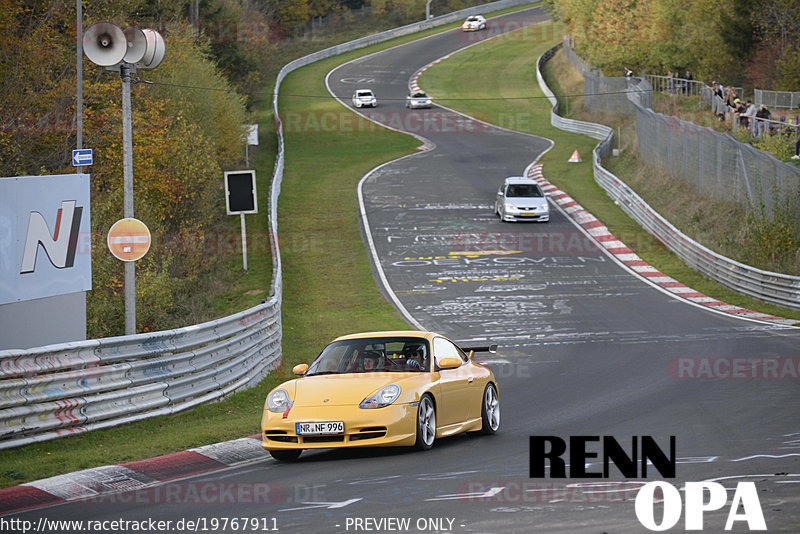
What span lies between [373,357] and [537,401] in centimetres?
410

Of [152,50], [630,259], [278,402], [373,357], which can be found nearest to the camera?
[278,402]

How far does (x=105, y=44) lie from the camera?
48.2 feet

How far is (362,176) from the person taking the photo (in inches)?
2019

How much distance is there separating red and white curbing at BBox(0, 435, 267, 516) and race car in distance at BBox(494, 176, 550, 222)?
95.7 feet

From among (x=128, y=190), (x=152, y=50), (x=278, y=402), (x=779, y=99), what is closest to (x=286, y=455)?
(x=278, y=402)

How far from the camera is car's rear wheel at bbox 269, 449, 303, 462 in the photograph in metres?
10.9

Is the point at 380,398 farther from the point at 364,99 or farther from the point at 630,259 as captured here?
the point at 364,99

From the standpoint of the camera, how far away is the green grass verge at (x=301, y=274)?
37.4 ft

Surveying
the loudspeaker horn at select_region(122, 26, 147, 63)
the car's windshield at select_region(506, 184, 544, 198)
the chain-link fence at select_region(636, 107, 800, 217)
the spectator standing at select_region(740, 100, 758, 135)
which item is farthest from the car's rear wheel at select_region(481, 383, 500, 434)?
the car's windshield at select_region(506, 184, 544, 198)

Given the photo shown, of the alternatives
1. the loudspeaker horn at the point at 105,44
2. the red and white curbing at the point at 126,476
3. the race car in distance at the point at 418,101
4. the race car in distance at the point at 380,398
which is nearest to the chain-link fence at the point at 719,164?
the race car in distance at the point at 380,398

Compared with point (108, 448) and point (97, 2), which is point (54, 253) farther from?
point (97, 2)

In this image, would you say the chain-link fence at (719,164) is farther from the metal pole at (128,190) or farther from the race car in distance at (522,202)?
the metal pole at (128,190)

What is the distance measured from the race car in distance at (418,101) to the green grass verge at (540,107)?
2344 millimetres

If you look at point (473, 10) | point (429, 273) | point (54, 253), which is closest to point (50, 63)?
point (429, 273)
